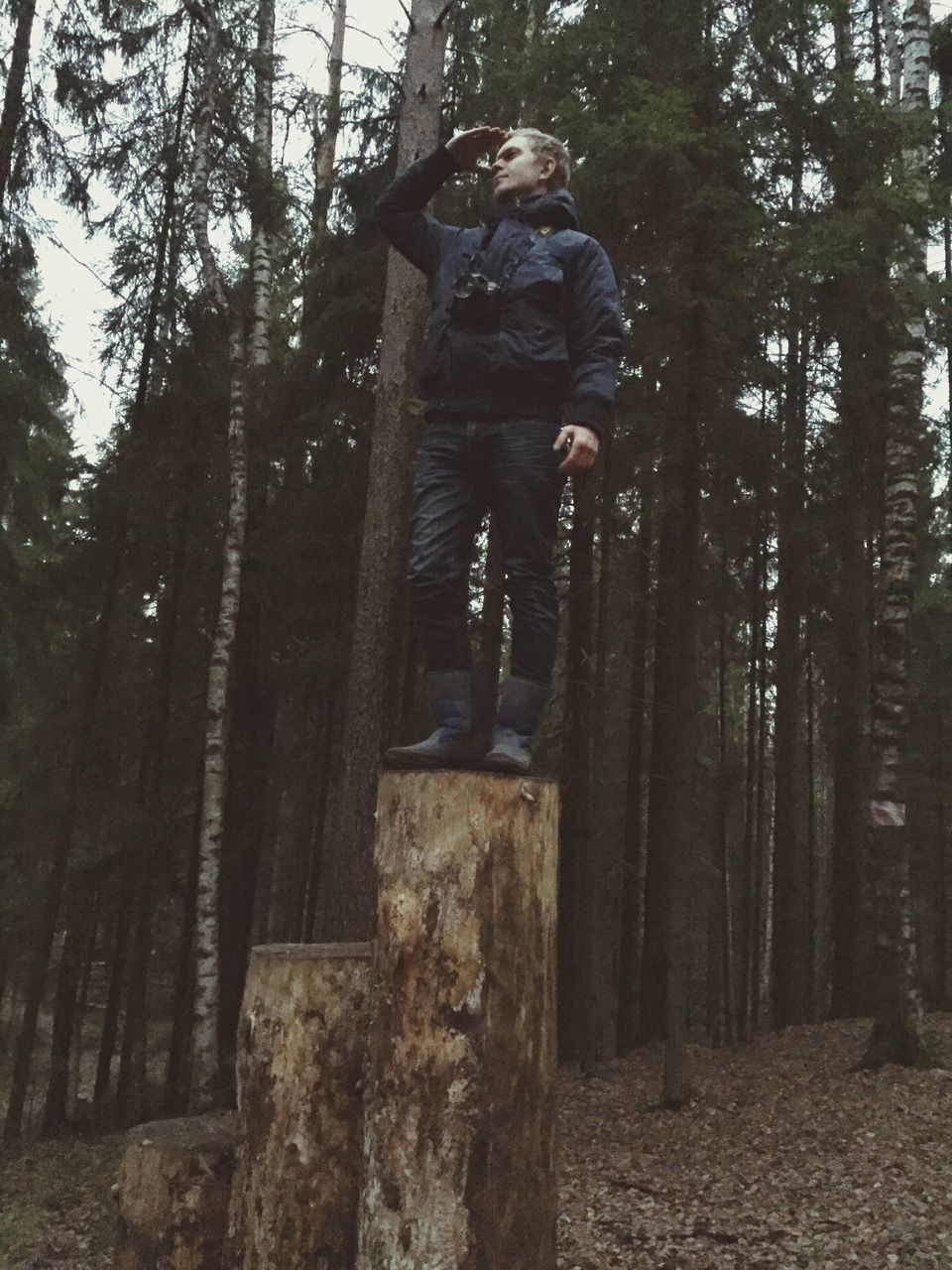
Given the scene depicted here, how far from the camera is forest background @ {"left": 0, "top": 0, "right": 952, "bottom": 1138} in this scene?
30.7ft

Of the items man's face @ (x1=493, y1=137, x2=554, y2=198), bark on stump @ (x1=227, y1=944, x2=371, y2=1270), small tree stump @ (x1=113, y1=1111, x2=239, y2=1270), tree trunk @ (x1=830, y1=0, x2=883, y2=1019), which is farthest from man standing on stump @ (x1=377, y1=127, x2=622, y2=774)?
tree trunk @ (x1=830, y1=0, x2=883, y2=1019)

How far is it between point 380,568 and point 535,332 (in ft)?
10.5

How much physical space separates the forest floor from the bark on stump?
4005mm

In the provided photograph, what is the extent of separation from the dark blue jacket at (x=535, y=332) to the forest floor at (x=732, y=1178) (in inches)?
207

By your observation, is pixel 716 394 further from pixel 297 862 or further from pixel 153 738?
pixel 297 862

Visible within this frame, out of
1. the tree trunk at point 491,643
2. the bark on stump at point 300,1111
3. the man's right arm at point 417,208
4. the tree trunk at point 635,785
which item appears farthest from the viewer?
the tree trunk at point 635,785

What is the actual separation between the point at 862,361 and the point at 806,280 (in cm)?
225

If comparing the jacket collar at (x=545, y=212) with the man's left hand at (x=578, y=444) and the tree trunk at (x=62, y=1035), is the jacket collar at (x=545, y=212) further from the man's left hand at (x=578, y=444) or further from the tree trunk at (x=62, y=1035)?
the tree trunk at (x=62, y=1035)

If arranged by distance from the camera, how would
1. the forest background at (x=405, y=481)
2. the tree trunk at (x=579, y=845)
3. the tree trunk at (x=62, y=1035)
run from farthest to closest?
1. the tree trunk at (x=62, y=1035)
2. the tree trunk at (x=579, y=845)
3. the forest background at (x=405, y=481)

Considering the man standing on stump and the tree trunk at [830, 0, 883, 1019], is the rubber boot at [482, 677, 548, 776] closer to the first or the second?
the man standing on stump

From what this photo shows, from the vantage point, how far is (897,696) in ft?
33.8

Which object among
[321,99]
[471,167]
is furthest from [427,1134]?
[321,99]

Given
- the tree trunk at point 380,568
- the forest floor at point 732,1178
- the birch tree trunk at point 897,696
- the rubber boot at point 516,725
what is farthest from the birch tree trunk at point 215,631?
the rubber boot at point 516,725

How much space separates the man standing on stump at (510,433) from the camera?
142 inches
